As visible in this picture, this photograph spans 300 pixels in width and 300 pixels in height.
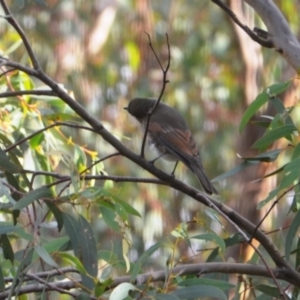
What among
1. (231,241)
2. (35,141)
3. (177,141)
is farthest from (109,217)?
(177,141)

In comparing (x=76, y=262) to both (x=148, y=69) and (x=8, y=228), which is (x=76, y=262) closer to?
(x=8, y=228)

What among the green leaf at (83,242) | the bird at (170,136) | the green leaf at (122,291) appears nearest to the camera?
the green leaf at (122,291)

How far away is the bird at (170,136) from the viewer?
3539 mm

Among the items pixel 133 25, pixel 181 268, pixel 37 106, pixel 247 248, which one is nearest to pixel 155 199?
pixel 133 25

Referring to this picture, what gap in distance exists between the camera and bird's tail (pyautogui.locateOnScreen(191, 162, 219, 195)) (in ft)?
9.96

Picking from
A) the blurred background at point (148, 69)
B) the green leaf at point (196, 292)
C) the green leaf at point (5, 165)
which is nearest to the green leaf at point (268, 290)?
the green leaf at point (196, 292)

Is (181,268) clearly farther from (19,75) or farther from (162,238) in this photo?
(162,238)

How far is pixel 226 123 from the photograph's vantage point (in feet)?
25.1

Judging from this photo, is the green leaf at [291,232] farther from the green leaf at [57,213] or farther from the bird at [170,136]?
the bird at [170,136]

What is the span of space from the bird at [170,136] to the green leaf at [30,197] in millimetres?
1204

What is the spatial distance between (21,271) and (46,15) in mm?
6092

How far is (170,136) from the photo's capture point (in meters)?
3.85

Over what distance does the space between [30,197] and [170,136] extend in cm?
187

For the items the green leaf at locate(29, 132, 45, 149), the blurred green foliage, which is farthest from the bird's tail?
the blurred green foliage
